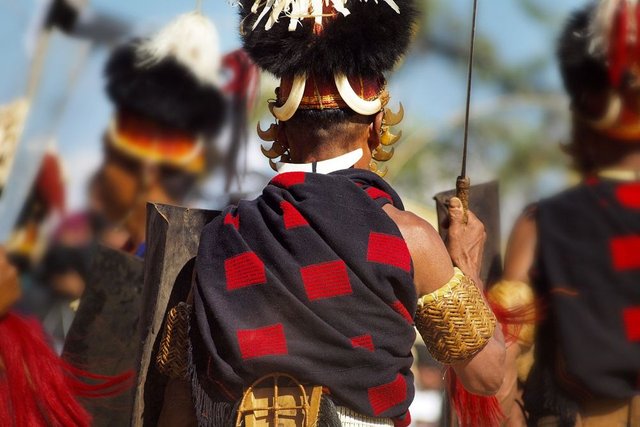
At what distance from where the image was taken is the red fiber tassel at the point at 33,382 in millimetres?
3730

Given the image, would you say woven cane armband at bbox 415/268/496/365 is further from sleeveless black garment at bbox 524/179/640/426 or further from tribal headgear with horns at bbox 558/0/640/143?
tribal headgear with horns at bbox 558/0/640/143

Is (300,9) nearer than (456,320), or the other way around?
(456,320)

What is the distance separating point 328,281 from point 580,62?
4.43ft

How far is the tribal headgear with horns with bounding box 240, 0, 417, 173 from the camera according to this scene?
3.30 metres

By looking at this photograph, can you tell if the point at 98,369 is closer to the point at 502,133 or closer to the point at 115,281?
the point at 115,281

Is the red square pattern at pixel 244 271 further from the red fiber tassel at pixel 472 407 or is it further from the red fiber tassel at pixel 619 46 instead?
the red fiber tassel at pixel 619 46

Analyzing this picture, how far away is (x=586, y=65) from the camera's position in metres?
3.75

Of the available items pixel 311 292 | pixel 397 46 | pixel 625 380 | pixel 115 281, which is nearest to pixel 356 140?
pixel 397 46

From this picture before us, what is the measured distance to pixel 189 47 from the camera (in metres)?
6.57

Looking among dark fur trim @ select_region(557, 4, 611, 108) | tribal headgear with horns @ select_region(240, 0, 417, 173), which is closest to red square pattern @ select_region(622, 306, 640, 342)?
dark fur trim @ select_region(557, 4, 611, 108)

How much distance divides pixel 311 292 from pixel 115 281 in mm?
2045

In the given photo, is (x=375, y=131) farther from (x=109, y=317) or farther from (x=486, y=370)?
(x=109, y=317)

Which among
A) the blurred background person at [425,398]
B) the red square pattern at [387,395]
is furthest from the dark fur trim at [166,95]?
the red square pattern at [387,395]

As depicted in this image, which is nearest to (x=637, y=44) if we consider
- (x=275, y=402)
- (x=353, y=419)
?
(x=353, y=419)
